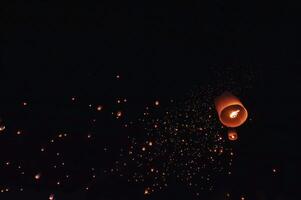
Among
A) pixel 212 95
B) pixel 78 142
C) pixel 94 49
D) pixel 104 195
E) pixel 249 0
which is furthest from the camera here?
pixel 104 195

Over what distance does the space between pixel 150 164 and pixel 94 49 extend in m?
1.79

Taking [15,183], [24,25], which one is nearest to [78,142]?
[15,183]

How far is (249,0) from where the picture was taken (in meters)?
2.95

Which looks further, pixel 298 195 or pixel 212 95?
pixel 298 195

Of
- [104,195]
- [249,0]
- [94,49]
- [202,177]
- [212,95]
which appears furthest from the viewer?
[104,195]

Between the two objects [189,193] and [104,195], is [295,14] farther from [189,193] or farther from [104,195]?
[104,195]

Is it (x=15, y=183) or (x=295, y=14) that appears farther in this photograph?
(x=15, y=183)

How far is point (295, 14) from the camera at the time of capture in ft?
10.1

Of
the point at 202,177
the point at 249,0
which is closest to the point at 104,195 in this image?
the point at 202,177

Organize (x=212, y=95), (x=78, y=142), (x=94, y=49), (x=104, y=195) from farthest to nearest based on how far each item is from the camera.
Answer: (x=104, y=195)
(x=78, y=142)
(x=212, y=95)
(x=94, y=49)

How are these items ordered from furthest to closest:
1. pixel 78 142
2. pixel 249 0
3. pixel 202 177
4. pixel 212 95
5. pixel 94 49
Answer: pixel 202 177, pixel 78 142, pixel 212 95, pixel 94 49, pixel 249 0

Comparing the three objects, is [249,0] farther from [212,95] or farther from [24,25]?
[24,25]

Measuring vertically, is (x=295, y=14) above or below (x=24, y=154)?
above

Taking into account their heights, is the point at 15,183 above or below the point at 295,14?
below
